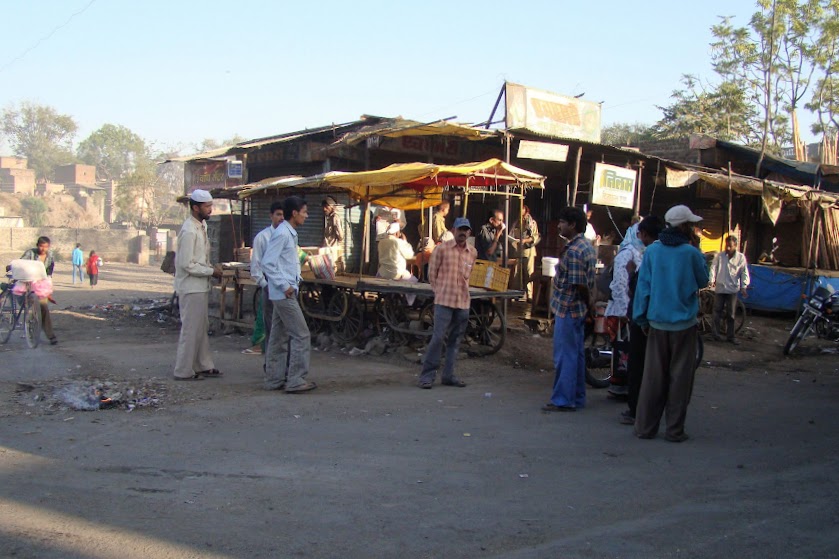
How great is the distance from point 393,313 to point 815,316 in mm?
6417

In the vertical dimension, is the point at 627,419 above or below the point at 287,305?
below

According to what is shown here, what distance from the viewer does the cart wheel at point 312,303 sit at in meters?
11.7

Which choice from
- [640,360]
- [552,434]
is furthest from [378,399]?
A: [640,360]

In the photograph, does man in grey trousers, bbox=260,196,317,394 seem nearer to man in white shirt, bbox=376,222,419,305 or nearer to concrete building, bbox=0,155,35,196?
man in white shirt, bbox=376,222,419,305

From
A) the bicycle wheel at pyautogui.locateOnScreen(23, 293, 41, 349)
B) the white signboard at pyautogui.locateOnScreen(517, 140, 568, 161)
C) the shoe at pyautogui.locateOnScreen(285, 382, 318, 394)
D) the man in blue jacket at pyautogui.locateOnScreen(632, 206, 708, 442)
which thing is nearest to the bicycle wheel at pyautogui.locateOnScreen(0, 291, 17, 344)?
the bicycle wheel at pyautogui.locateOnScreen(23, 293, 41, 349)

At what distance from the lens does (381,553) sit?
11.9ft

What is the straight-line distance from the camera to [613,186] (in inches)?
526

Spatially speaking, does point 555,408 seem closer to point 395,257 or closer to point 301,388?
point 301,388

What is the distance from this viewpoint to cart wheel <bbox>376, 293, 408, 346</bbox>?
10453 millimetres

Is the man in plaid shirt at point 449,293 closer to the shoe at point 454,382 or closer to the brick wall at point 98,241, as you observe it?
the shoe at point 454,382

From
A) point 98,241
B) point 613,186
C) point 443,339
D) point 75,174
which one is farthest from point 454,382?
point 75,174

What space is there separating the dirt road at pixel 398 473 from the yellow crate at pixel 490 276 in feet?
5.46

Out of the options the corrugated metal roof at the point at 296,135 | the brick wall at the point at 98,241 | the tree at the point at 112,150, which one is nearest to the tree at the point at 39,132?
the tree at the point at 112,150

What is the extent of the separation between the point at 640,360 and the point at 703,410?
1095 mm
